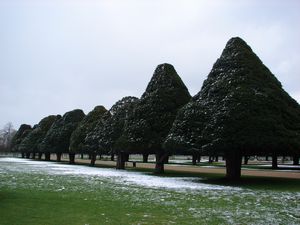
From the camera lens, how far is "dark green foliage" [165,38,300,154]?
73.1ft

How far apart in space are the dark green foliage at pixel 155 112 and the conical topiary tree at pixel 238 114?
6.28 metres

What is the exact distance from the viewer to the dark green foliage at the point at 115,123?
135ft

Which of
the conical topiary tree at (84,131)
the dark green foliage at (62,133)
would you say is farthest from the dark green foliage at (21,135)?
the conical topiary tree at (84,131)

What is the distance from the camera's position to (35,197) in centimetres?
1498

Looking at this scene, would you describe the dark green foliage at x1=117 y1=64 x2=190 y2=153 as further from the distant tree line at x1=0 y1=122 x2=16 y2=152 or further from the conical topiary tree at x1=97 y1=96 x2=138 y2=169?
the distant tree line at x1=0 y1=122 x2=16 y2=152

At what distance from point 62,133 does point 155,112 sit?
1115 inches

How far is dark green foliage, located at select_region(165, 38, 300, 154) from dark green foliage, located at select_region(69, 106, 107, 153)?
79.5ft

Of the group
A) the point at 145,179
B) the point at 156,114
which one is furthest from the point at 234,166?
the point at 156,114

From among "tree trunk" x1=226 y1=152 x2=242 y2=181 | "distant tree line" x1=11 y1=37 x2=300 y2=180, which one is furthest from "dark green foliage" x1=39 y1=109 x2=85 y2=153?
"tree trunk" x1=226 y1=152 x2=242 y2=181

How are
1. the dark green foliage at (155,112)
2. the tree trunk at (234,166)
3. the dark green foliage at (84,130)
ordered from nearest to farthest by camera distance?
the tree trunk at (234,166)
the dark green foliage at (155,112)
the dark green foliage at (84,130)

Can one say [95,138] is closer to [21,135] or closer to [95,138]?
[95,138]

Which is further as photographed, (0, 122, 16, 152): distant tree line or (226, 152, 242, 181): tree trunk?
(0, 122, 16, 152): distant tree line

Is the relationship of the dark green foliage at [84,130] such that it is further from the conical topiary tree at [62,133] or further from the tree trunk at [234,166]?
the tree trunk at [234,166]

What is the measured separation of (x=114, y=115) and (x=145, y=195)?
90.2ft
